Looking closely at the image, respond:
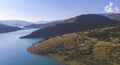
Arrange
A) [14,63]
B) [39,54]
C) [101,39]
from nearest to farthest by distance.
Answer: [14,63] < [39,54] < [101,39]

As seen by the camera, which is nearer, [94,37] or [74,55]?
[74,55]

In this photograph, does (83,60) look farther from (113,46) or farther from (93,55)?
(113,46)

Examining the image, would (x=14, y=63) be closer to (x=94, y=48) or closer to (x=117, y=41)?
(x=94, y=48)

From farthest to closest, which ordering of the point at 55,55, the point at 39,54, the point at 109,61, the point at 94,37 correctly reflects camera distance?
the point at 94,37 < the point at 39,54 < the point at 55,55 < the point at 109,61

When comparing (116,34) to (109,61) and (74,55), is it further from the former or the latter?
(109,61)

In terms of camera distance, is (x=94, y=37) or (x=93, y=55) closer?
(x=93, y=55)

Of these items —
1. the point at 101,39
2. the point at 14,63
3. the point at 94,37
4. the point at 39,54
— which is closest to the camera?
the point at 14,63

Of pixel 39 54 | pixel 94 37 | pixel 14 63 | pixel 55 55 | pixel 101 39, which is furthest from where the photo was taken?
pixel 94 37

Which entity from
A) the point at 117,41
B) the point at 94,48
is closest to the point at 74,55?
the point at 94,48

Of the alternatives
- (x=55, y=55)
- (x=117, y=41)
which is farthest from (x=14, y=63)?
(x=117, y=41)
